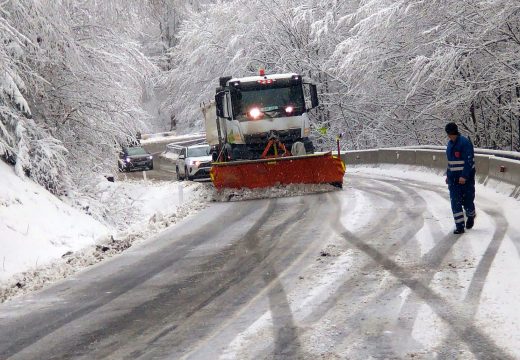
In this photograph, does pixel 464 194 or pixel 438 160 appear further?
pixel 438 160

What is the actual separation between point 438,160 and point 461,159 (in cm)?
1136

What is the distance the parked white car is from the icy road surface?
15.4m

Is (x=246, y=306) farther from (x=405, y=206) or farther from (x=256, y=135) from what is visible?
(x=256, y=135)

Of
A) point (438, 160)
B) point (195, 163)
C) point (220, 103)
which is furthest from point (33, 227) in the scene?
point (195, 163)

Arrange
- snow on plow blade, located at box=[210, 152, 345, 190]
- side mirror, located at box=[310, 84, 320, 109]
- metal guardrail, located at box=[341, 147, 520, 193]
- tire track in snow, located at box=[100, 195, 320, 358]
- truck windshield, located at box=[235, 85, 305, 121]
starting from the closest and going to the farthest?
tire track in snow, located at box=[100, 195, 320, 358]
metal guardrail, located at box=[341, 147, 520, 193]
snow on plow blade, located at box=[210, 152, 345, 190]
side mirror, located at box=[310, 84, 320, 109]
truck windshield, located at box=[235, 85, 305, 121]

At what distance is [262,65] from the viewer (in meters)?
38.7

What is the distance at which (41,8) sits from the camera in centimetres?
1286

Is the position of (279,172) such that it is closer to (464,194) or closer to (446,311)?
(464,194)

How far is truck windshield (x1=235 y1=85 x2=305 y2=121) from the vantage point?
18.6 m

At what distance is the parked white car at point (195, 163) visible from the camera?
26766 mm

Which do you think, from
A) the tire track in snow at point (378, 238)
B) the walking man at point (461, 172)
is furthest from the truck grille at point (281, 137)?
the walking man at point (461, 172)

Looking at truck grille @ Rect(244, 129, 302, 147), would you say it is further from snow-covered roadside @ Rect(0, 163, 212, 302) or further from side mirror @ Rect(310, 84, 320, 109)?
snow-covered roadside @ Rect(0, 163, 212, 302)

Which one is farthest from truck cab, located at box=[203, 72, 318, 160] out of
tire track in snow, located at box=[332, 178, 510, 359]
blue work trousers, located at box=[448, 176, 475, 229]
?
tire track in snow, located at box=[332, 178, 510, 359]

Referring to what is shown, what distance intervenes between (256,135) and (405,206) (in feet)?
20.8
